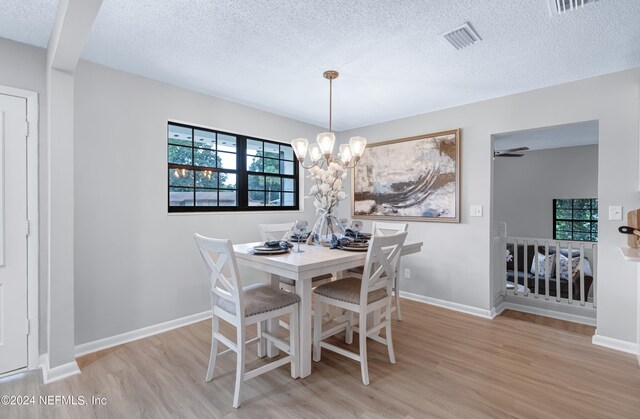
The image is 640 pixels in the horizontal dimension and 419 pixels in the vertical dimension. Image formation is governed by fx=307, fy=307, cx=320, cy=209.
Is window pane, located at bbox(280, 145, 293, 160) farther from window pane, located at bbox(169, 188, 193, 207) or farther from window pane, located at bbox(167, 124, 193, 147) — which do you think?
window pane, located at bbox(169, 188, 193, 207)

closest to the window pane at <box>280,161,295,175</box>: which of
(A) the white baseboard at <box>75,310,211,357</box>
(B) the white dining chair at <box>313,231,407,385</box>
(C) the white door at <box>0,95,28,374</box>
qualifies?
(A) the white baseboard at <box>75,310,211,357</box>

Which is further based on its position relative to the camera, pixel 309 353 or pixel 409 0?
pixel 309 353

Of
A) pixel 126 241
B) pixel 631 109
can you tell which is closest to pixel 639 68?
pixel 631 109

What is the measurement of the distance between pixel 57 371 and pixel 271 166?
2.78 metres

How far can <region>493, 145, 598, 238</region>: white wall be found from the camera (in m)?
5.67

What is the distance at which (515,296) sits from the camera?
154 inches

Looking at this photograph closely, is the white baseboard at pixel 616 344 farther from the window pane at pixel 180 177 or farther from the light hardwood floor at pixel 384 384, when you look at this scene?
the window pane at pixel 180 177

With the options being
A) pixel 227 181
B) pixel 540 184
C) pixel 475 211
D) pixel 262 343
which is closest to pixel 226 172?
pixel 227 181

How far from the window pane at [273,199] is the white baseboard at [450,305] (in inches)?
80.9

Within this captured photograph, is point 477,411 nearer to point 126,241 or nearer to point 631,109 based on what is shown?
point 631,109

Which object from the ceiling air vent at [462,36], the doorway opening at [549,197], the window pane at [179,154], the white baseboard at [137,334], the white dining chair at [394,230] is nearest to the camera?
the ceiling air vent at [462,36]

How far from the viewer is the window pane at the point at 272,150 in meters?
3.94

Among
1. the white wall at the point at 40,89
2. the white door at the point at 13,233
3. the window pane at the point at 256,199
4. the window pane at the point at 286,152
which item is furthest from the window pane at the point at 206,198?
the white door at the point at 13,233

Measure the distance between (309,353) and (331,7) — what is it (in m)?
2.26
